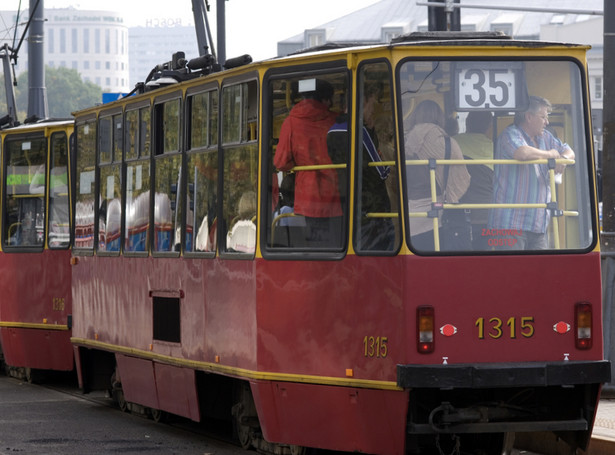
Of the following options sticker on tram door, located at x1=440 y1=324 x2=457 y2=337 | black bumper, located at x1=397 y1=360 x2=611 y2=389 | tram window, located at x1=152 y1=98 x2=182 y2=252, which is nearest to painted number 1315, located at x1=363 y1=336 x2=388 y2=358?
black bumper, located at x1=397 y1=360 x2=611 y2=389

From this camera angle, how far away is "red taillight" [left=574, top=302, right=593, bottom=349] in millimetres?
9430

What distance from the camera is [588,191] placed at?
31.4 feet

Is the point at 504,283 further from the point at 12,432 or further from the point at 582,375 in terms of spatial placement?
the point at 12,432

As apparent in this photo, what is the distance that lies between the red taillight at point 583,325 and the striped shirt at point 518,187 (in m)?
0.54

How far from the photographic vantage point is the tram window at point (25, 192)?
56.9ft

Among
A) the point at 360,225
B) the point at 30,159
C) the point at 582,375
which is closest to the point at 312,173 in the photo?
the point at 360,225

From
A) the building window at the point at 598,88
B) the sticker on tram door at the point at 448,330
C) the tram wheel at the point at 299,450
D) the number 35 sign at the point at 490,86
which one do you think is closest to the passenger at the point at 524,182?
the number 35 sign at the point at 490,86

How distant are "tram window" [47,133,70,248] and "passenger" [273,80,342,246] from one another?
7254 millimetres

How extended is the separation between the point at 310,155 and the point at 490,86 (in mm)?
1285

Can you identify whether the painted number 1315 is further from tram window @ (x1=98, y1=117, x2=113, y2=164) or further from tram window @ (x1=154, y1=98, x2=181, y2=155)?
tram window @ (x1=98, y1=117, x2=113, y2=164)

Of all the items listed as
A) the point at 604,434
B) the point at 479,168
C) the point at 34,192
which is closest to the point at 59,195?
the point at 34,192

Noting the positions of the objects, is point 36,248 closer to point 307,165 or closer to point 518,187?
point 307,165

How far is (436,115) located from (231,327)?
7.72 feet

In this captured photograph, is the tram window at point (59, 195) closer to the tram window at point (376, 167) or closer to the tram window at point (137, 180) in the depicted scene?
the tram window at point (137, 180)
